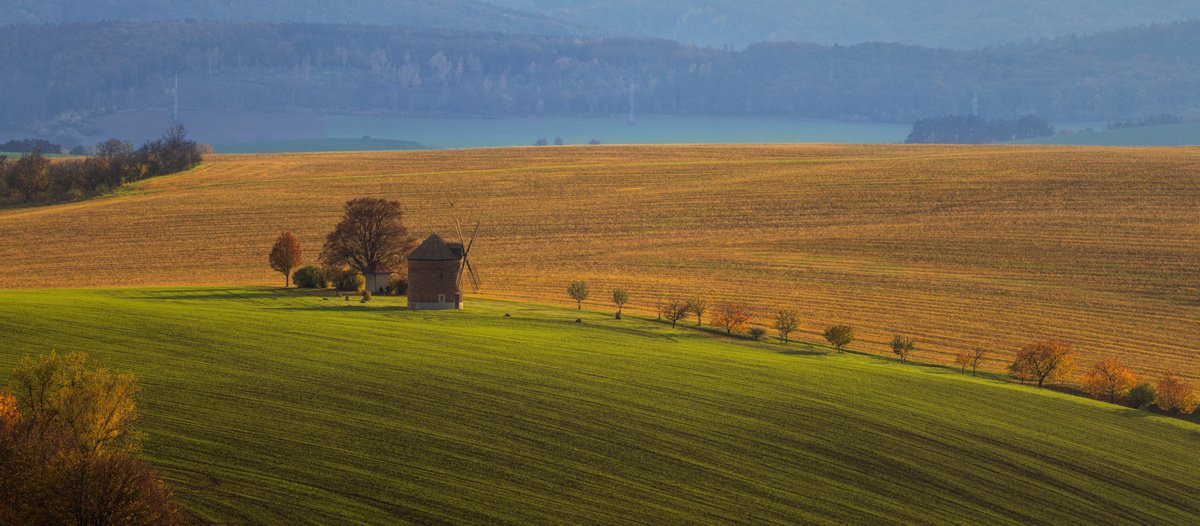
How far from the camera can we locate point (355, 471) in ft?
105

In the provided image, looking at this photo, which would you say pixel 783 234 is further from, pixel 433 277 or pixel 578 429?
pixel 578 429

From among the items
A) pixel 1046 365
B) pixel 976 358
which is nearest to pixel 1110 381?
pixel 1046 365

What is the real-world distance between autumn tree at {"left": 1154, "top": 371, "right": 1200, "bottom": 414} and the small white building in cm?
3451

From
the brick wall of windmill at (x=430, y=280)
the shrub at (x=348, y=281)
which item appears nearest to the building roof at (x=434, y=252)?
the brick wall of windmill at (x=430, y=280)

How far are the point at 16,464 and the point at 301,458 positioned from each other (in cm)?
705

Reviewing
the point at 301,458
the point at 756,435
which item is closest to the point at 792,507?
the point at 756,435

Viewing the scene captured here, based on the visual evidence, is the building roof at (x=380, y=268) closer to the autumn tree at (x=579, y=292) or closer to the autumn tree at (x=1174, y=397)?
the autumn tree at (x=579, y=292)

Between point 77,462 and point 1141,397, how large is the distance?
123 feet

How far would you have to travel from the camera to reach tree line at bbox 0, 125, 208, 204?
322 feet

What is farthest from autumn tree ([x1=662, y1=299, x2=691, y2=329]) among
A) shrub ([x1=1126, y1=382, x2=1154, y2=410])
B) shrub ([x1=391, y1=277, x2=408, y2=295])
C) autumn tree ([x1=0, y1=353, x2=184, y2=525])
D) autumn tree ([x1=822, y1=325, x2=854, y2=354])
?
autumn tree ([x1=0, y1=353, x2=184, y2=525])

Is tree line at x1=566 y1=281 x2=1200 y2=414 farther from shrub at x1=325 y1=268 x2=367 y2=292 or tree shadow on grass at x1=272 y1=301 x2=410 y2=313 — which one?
shrub at x1=325 y1=268 x2=367 y2=292

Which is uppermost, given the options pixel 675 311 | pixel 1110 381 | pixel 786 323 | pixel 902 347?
pixel 675 311

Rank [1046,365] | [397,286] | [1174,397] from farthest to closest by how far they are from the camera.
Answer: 1. [397,286]
2. [1046,365]
3. [1174,397]

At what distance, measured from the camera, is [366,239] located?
6144 centimetres
